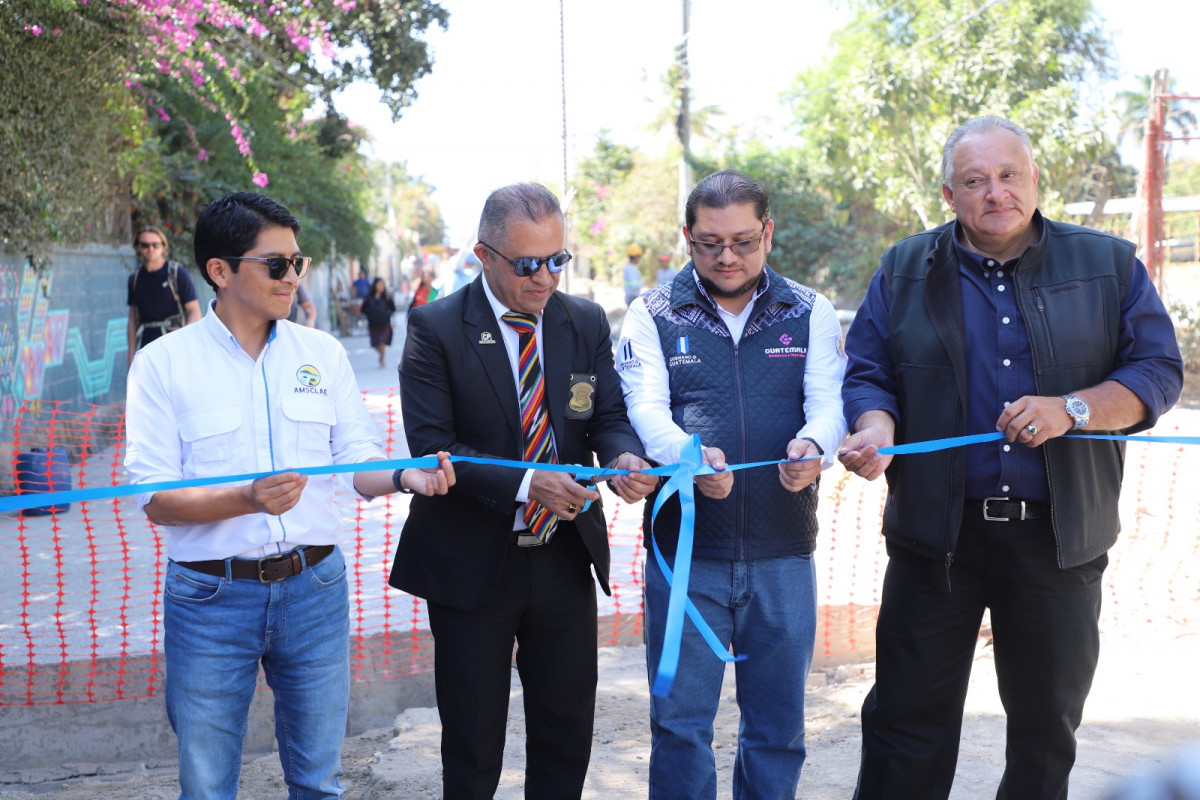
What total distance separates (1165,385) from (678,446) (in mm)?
1287

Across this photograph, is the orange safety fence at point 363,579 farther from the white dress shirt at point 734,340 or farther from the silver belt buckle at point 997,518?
the white dress shirt at point 734,340

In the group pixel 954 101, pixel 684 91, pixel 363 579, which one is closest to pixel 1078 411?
pixel 363 579

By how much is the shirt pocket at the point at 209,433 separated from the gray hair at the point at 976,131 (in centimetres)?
200

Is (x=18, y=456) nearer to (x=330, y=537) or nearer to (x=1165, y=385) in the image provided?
(x=330, y=537)

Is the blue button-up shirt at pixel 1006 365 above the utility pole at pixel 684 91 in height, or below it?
below

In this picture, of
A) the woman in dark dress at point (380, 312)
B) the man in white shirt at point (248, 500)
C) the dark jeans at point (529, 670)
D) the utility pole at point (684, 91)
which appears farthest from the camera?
the utility pole at point (684, 91)

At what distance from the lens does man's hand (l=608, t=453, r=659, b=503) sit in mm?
2902

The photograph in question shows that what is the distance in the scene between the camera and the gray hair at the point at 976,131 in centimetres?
299

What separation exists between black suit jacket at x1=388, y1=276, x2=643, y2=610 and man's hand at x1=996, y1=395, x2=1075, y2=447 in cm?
97

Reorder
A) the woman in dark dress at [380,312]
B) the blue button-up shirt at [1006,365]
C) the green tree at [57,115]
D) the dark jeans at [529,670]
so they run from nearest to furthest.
→ the blue button-up shirt at [1006,365] → the dark jeans at [529,670] → the green tree at [57,115] → the woman in dark dress at [380,312]

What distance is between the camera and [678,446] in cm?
299

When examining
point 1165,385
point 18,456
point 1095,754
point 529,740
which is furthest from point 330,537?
point 18,456

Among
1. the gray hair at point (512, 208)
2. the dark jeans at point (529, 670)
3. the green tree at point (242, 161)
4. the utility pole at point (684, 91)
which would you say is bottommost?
the dark jeans at point (529, 670)

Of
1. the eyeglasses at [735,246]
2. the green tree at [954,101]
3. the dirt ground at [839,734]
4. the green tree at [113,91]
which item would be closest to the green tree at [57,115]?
the green tree at [113,91]
